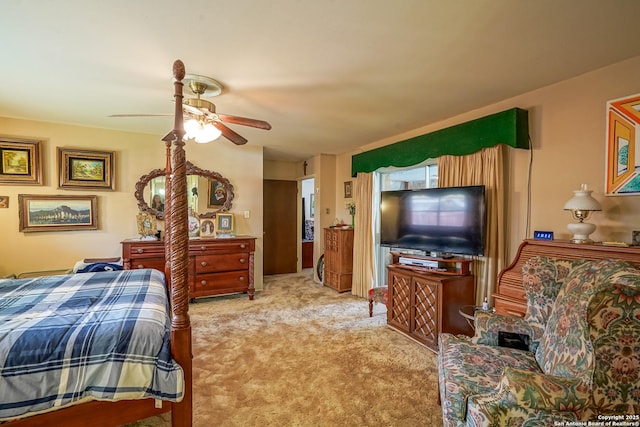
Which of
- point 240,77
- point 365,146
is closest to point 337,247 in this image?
point 365,146

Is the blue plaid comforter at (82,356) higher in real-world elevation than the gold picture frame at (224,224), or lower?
lower

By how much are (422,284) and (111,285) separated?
8.93ft

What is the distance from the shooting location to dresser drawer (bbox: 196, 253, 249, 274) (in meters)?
4.05

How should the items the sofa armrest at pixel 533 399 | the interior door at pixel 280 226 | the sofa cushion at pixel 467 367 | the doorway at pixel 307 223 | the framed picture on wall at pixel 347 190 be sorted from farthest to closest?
the doorway at pixel 307 223, the interior door at pixel 280 226, the framed picture on wall at pixel 347 190, the sofa cushion at pixel 467 367, the sofa armrest at pixel 533 399

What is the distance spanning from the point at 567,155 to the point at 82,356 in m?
3.44

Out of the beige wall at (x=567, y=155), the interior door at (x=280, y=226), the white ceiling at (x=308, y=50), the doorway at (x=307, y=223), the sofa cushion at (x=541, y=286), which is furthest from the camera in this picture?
the doorway at (x=307, y=223)

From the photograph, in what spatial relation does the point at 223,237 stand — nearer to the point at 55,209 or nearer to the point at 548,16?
the point at 55,209

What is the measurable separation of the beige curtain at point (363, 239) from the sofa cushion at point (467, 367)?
252 cm

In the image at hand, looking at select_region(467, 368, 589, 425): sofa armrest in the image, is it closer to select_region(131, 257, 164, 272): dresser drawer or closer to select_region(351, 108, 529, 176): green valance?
select_region(351, 108, 529, 176): green valance

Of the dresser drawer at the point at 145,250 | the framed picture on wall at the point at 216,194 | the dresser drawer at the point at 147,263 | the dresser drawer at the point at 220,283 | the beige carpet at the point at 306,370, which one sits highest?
the framed picture on wall at the point at 216,194

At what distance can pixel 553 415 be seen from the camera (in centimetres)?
109

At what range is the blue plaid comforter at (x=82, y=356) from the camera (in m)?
1.22

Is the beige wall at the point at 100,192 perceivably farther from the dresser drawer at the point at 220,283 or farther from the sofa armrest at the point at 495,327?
the sofa armrest at the point at 495,327

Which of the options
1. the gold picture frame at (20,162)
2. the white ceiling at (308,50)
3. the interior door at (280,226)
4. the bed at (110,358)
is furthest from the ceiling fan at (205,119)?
the interior door at (280,226)
